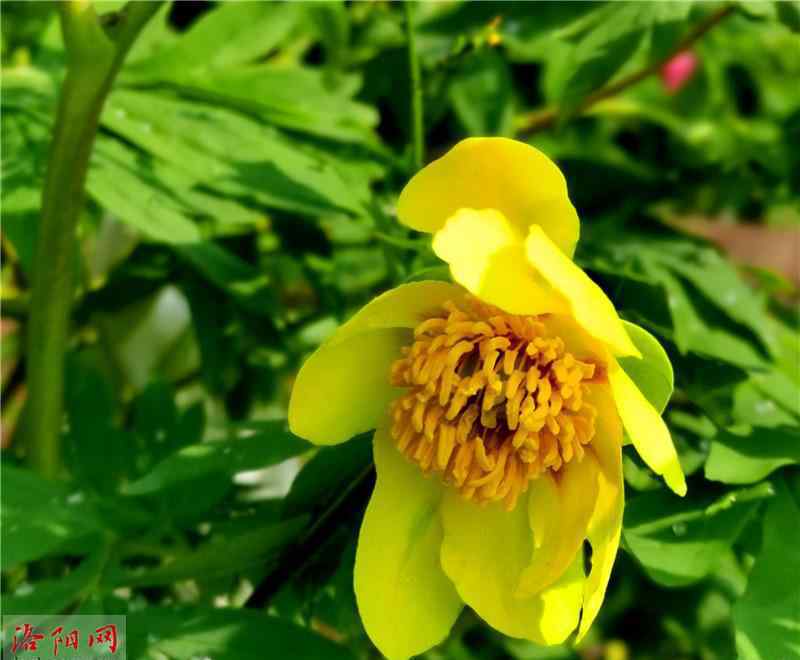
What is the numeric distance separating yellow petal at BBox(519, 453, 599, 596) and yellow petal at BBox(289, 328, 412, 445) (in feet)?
0.37

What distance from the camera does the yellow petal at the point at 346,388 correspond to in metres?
0.70

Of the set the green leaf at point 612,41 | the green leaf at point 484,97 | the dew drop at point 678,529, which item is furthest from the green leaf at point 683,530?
the green leaf at point 484,97

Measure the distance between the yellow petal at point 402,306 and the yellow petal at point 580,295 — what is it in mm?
88

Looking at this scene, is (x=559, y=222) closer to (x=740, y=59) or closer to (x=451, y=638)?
(x=451, y=638)

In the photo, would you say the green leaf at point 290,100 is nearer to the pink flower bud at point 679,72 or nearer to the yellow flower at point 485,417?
the yellow flower at point 485,417

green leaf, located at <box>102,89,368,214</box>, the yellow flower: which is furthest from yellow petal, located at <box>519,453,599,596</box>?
green leaf, located at <box>102,89,368,214</box>

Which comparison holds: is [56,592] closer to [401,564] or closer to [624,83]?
[401,564]

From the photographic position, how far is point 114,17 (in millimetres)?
941

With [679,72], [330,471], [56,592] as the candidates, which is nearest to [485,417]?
[330,471]

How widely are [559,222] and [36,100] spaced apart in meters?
0.57

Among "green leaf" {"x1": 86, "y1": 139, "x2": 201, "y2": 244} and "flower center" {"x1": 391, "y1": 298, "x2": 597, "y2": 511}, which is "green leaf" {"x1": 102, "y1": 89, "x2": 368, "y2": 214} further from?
"flower center" {"x1": 391, "y1": 298, "x2": 597, "y2": 511}

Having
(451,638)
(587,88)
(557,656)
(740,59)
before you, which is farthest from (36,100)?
(740,59)

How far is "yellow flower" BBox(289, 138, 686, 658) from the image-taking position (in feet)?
2.12

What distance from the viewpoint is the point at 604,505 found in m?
0.67
